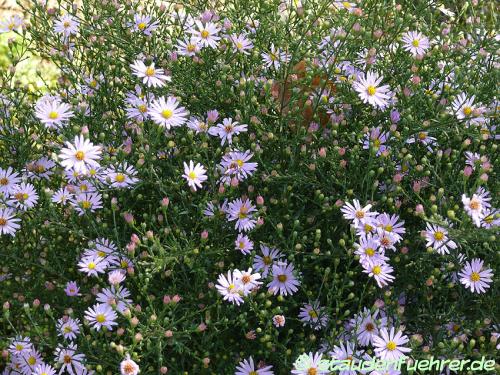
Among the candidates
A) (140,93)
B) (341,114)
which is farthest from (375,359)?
(140,93)

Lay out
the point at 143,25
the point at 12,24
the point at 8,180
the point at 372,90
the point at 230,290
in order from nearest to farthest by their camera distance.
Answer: the point at 230,290, the point at 372,90, the point at 8,180, the point at 143,25, the point at 12,24

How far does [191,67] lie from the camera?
9.61 ft

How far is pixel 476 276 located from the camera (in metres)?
2.35

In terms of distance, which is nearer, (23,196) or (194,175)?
(194,175)

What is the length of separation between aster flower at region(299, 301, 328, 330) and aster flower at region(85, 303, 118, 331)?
2.21 ft

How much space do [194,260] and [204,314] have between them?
0.75ft

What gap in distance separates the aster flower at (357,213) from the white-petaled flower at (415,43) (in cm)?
82

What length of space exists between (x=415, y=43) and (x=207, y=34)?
34.9 inches

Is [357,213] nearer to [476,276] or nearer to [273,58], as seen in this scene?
[476,276]

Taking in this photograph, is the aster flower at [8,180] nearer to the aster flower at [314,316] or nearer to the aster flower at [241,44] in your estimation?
the aster flower at [241,44]

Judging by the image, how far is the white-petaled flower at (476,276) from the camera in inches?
91.7

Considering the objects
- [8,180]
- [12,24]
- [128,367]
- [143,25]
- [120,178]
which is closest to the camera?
[128,367]

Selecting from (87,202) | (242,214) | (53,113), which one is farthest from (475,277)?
(53,113)

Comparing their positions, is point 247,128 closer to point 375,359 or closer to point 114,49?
point 114,49
